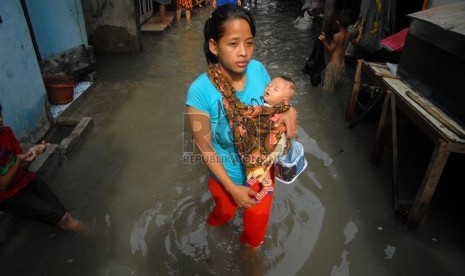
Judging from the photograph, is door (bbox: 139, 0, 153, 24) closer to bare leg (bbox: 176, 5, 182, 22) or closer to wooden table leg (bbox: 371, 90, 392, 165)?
bare leg (bbox: 176, 5, 182, 22)

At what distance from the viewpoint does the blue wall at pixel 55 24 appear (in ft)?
19.2

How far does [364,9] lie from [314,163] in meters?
4.32

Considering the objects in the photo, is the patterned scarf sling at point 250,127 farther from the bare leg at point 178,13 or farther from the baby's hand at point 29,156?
the bare leg at point 178,13

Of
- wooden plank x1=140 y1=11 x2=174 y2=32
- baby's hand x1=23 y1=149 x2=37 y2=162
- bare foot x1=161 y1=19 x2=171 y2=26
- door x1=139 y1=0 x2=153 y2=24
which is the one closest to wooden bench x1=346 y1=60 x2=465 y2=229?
baby's hand x1=23 y1=149 x2=37 y2=162

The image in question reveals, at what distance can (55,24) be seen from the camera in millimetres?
6148

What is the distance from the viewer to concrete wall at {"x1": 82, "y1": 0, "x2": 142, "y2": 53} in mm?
8320

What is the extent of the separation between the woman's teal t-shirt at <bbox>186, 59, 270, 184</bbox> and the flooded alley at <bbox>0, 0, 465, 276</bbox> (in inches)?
45.9

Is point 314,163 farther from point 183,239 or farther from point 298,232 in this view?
point 183,239

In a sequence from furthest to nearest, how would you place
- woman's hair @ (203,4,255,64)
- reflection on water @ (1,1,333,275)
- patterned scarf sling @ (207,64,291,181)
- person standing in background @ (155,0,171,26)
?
person standing in background @ (155,0,171,26), reflection on water @ (1,1,333,275), patterned scarf sling @ (207,64,291,181), woman's hair @ (203,4,255,64)

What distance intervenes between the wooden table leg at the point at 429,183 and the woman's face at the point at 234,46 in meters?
2.09

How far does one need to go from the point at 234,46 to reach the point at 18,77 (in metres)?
3.61

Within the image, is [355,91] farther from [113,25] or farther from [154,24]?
[154,24]

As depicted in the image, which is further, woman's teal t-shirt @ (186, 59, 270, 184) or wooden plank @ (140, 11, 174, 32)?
wooden plank @ (140, 11, 174, 32)

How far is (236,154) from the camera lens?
240 centimetres
